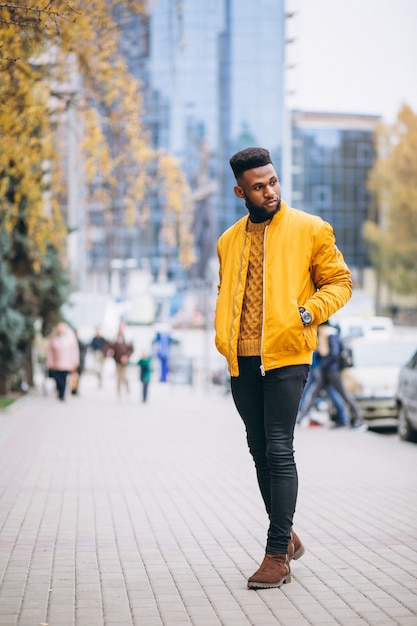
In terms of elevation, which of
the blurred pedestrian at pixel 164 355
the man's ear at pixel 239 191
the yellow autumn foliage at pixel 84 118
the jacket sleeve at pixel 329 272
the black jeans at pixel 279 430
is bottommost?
the blurred pedestrian at pixel 164 355

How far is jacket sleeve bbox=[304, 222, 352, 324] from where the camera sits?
18.4 ft

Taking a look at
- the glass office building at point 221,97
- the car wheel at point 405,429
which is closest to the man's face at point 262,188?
the car wheel at point 405,429

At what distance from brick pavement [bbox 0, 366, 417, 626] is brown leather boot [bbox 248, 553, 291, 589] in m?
0.04

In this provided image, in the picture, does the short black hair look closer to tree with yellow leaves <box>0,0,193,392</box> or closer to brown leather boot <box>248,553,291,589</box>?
brown leather boot <box>248,553,291,589</box>

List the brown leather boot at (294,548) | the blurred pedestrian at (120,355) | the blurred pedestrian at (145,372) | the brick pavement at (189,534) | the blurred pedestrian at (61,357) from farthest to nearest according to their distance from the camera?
the blurred pedestrian at (120,355), the blurred pedestrian at (145,372), the blurred pedestrian at (61,357), the brown leather boot at (294,548), the brick pavement at (189,534)

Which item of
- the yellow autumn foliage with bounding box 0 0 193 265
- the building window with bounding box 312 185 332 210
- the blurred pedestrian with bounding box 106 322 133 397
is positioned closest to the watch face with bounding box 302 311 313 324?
the yellow autumn foliage with bounding box 0 0 193 265

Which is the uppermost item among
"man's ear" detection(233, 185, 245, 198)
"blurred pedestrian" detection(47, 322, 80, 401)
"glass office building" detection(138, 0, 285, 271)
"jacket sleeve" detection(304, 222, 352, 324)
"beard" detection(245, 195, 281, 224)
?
"glass office building" detection(138, 0, 285, 271)

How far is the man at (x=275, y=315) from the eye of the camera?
5.55m

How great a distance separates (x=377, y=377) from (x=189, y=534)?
489 inches

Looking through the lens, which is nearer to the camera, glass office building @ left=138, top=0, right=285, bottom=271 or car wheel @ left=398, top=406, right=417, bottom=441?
car wheel @ left=398, top=406, right=417, bottom=441

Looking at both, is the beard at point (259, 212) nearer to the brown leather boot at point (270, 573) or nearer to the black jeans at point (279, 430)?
the black jeans at point (279, 430)

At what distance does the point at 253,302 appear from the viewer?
224 inches

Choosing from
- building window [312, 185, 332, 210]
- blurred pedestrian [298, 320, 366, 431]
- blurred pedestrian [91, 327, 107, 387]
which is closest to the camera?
blurred pedestrian [298, 320, 366, 431]

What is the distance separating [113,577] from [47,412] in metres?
14.9
